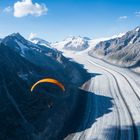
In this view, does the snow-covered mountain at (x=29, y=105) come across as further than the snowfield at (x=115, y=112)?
No

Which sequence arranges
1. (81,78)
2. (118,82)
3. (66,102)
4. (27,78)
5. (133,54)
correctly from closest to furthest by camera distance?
(66,102), (27,78), (118,82), (81,78), (133,54)

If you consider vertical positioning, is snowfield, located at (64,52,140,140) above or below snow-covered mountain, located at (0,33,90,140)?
below

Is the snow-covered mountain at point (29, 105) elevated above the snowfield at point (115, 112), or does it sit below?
above

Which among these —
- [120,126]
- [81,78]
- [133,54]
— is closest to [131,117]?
[120,126]

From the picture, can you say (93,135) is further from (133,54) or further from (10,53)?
(133,54)

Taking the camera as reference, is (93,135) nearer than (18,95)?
Yes

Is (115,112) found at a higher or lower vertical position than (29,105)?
lower

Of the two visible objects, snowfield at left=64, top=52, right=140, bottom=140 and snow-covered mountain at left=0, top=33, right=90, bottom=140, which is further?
snowfield at left=64, top=52, right=140, bottom=140

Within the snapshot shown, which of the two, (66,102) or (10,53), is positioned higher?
(10,53)

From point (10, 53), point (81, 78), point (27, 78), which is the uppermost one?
point (10, 53)

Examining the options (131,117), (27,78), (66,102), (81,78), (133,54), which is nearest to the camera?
(131,117)

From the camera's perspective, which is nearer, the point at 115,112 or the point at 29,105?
the point at 29,105
